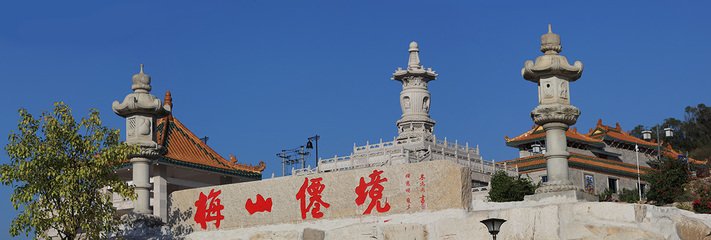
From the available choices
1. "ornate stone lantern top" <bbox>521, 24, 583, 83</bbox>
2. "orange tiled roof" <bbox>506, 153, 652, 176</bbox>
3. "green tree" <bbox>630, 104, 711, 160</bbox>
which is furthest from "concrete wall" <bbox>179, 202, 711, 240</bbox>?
"green tree" <bbox>630, 104, 711, 160</bbox>

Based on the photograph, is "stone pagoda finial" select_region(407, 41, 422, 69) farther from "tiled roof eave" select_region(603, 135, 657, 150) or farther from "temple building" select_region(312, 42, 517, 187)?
"tiled roof eave" select_region(603, 135, 657, 150)

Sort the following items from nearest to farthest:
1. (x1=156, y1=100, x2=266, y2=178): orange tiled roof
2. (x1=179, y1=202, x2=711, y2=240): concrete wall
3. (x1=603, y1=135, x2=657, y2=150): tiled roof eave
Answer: (x1=179, y1=202, x2=711, y2=240): concrete wall < (x1=156, y1=100, x2=266, y2=178): orange tiled roof < (x1=603, y1=135, x2=657, y2=150): tiled roof eave

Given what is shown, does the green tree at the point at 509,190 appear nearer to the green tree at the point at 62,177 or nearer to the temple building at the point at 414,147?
the temple building at the point at 414,147

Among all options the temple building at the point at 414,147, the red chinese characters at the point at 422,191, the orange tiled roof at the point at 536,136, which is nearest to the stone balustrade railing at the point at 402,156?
the temple building at the point at 414,147

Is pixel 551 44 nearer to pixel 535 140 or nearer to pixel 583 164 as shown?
pixel 583 164

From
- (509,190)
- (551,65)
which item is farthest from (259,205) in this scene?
(509,190)

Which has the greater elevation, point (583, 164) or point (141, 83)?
point (583, 164)

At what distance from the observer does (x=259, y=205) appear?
1814 centimetres

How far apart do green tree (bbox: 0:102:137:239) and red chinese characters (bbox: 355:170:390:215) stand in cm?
356

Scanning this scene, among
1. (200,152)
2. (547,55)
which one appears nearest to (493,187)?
(200,152)

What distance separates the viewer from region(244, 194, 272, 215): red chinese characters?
18.0 meters

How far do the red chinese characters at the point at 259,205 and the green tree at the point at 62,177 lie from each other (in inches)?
77.6

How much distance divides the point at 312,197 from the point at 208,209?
206 cm

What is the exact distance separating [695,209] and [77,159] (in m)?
12.1
